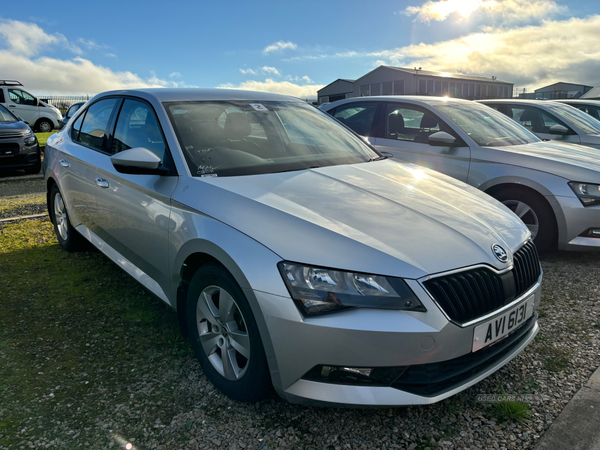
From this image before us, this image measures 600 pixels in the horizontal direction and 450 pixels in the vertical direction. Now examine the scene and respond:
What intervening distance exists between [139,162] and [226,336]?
1.12 metres

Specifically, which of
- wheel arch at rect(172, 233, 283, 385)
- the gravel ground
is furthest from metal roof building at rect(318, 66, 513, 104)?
wheel arch at rect(172, 233, 283, 385)

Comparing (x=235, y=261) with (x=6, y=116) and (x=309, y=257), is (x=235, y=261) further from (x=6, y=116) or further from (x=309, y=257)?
(x=6, y=116)

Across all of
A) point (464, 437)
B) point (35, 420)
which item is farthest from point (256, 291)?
point (35, 420)

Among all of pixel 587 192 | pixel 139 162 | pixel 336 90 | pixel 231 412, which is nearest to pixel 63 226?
pixel 139 162

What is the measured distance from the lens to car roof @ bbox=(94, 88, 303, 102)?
3.14 m

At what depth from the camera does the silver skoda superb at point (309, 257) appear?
185 centimetres

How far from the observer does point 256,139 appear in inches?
121

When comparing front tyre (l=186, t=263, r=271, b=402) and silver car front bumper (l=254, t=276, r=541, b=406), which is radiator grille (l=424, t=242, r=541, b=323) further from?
front tyre (l=186, t=263, r=271, b=402)

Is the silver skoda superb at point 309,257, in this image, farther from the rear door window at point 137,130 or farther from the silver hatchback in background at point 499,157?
the silver hatchback in background at point 499,157

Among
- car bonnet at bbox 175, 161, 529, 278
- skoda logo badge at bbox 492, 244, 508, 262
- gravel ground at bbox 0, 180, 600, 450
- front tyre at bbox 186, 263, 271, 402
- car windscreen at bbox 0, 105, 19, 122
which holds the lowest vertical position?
gravel ground at bbox 0, 180, 600, 450

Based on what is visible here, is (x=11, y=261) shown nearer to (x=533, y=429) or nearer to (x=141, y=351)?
(x=141, y=351)

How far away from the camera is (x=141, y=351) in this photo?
288 cm

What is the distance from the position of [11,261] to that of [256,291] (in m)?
3.73

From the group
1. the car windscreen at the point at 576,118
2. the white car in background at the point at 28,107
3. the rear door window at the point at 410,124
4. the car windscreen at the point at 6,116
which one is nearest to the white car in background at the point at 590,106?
the car windscreen at the point at 576,118
